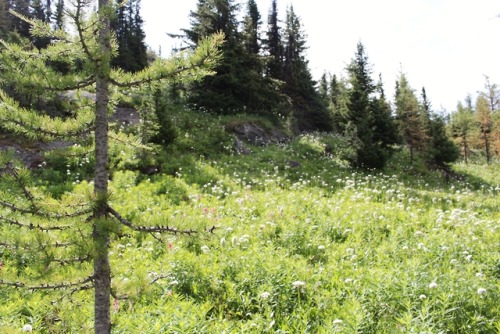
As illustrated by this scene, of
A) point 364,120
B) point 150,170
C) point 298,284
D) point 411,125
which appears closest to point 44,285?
point 298,284

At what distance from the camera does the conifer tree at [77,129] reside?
10.6ft

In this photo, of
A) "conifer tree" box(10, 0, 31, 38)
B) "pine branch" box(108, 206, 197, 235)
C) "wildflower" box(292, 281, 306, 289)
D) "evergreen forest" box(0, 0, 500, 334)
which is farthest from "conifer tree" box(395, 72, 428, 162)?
"conifer tree" box(10, 0, 31, 38)

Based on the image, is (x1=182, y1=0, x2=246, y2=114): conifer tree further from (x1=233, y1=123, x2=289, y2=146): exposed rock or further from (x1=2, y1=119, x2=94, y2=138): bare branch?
(x1=2, y1=119, x2=94, y2=138): bare branch

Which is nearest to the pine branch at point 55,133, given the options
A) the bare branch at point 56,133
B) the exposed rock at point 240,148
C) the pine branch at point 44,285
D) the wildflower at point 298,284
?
the bare branch at point 56,133

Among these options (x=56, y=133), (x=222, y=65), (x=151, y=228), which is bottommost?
(x=151, y=228)

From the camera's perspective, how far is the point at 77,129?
3.67 m

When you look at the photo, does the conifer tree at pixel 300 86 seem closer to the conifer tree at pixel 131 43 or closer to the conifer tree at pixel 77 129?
the conifer tree at pixel 131 43

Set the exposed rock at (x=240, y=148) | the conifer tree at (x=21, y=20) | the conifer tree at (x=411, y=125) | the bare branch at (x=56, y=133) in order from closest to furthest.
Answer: the bare branch at (x=56, y=133) → the exposed rock at (x=240, y=148) → the conifer tree at (x=411, y=125) → the conifer tree at (x=21, y=20)

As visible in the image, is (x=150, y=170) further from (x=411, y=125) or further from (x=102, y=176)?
(x=411, y=125)

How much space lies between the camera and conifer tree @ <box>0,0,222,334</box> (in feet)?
10.6

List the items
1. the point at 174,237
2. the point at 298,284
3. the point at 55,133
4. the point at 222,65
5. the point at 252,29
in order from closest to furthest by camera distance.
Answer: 1. the point at 55,133
2. the point at 174,237
3. the point at 298,284
4. the point at 222,65
5. the point at 252,29

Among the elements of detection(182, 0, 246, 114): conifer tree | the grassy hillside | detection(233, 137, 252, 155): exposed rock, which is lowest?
the grassy hillside

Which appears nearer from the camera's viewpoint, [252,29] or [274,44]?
[252,29]

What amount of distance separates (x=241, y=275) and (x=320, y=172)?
15906 millimetres
